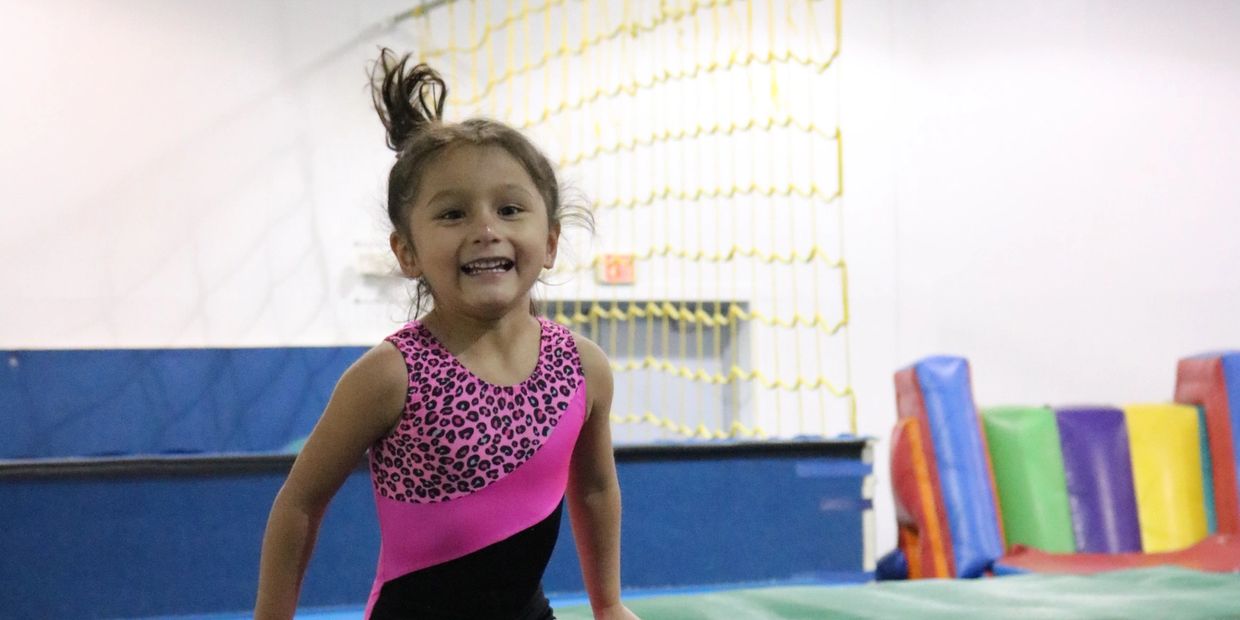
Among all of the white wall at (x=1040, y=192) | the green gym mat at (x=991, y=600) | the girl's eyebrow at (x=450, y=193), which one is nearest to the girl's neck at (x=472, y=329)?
the girl's eyebrow at (x=450, y=193)

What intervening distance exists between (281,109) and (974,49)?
8.72ft

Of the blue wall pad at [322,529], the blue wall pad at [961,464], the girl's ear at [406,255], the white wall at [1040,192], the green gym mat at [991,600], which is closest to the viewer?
the girl's ear at [406,255]

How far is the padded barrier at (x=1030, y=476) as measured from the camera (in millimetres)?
2811

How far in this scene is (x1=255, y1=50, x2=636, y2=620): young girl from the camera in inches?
38.5

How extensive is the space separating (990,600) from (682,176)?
8.98 ft

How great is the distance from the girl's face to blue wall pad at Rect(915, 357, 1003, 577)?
190 centimetres

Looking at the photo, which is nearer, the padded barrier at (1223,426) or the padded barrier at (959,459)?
the padded barrier at (959,459)

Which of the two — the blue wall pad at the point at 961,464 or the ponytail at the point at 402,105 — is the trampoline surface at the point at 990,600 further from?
the blue wall pad at the point at 961,464

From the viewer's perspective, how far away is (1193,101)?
4.38 metres

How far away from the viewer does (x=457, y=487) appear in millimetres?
1002

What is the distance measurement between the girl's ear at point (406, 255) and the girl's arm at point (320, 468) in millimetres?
110

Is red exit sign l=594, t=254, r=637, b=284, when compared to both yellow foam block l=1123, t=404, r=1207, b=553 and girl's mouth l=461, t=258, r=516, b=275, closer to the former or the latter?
yellow foam block l=1123, t=404, r=1207, b=553

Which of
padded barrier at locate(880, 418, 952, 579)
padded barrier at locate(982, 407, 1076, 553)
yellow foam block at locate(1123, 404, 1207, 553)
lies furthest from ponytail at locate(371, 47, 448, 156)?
yellow foam block at locate(1123, 404, 1207, 553)

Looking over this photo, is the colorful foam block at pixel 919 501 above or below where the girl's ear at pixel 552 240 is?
below
